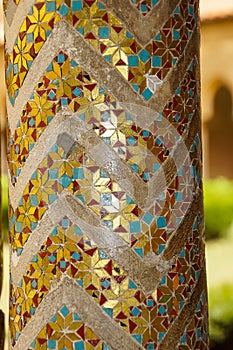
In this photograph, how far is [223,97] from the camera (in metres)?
14.4

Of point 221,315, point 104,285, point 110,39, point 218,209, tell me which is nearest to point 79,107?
point 110,39

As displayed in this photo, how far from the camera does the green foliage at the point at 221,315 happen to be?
4.98 metres

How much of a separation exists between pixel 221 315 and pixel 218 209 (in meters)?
2.76

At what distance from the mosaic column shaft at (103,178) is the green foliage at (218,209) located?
6344 millimetres

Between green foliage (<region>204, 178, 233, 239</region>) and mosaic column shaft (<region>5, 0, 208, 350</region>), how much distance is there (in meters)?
6.34

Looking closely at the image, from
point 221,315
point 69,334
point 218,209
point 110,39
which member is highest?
point 218,209

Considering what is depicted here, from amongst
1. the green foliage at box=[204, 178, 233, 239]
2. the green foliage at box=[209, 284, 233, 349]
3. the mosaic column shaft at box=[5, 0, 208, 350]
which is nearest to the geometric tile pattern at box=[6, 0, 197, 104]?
the mosaic column shaft at box=[5, 0, 208, 350]

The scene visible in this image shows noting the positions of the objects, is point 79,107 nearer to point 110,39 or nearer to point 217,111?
point 110,39

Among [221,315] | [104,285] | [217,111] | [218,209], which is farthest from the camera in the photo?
[217,111]

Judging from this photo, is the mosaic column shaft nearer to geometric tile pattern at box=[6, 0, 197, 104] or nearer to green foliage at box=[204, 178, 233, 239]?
geometric tile pattern at box=[6, 0, 197, 104]

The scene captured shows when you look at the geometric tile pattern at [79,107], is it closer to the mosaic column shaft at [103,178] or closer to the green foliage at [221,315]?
the mosaic column shaft at [103,178]

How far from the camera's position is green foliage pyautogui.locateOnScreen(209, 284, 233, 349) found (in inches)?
196

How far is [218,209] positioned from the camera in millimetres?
7664

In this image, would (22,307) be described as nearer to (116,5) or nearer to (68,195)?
(68,195)
